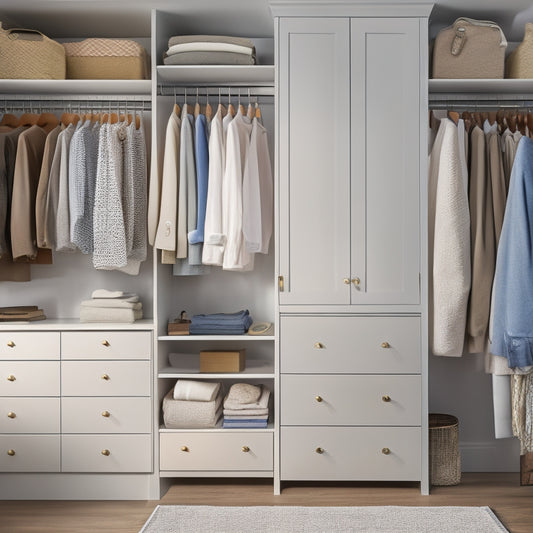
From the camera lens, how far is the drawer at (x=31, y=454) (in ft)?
10.8

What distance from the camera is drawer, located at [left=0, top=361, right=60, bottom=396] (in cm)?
329

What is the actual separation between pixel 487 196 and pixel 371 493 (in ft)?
5.28

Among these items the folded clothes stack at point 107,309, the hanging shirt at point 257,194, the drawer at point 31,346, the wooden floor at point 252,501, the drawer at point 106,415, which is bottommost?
the wooden floor at point 252,501

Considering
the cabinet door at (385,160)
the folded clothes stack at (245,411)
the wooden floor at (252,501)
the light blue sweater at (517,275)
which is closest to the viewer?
the light blue sweater at (517,275)

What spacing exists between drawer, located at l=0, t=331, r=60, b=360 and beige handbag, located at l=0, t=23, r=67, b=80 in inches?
51.8

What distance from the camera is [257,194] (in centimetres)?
336

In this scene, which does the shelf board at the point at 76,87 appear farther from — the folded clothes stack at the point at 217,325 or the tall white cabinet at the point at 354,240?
the folded clothes stack at the point at 217,325

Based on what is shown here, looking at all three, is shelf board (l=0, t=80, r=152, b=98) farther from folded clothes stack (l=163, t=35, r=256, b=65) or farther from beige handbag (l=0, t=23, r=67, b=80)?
folded clothes stack (l=163, t=35, r=256, b=65)

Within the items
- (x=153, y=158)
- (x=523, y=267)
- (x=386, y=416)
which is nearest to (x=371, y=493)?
(x=386, y=416)

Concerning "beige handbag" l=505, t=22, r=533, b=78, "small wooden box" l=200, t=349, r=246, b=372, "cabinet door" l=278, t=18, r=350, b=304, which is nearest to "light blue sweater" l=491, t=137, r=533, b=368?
"beige handbag" l=505, t=22, r=533, b=78

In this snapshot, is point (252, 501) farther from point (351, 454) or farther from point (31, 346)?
point (31, 346)

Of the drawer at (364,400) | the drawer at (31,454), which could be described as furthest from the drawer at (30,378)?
the drawer at (364,400)

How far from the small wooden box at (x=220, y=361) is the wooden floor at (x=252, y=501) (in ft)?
2.05

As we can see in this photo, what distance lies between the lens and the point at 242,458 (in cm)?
335
